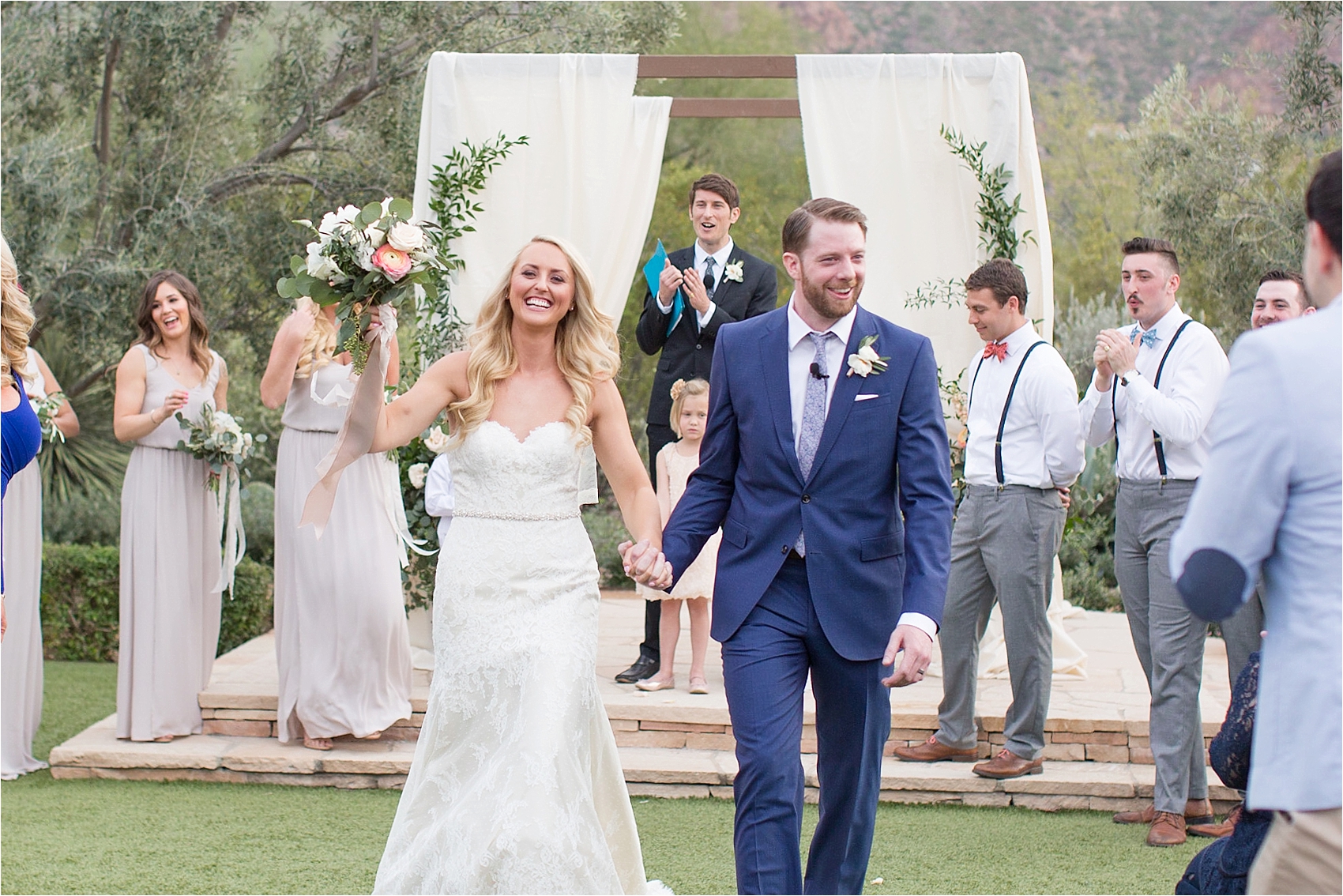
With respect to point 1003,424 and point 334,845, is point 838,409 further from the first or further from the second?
point 334,845

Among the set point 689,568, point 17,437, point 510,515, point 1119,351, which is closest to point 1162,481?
point 1119,351

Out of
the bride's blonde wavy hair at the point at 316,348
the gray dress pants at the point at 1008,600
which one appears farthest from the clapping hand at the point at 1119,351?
the bride's blonde wavy hair at the point at 316,348

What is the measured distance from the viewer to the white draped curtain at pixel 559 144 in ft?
25.1

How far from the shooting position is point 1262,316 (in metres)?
5.47

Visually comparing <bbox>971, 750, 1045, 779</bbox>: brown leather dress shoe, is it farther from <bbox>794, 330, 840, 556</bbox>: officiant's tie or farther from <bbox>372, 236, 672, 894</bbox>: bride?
<bbox>794, 330, 840, 556</bbox>: officiant's tie

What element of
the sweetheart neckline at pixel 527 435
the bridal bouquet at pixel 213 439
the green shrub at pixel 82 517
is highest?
the sweetheart neckline at pixel 527 435

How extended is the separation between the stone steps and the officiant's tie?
2.66 metres

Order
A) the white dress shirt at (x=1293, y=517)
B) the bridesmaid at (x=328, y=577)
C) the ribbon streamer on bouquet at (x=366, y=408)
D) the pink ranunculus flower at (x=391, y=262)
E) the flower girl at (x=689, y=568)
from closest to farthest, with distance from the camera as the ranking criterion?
the white dress shirt at (x=1293, y=517), the pink ranunculus flower at (x=391, y=262), the ribbon streamer on bouquet at (x=366, y=408), the bridesmaid at (x=328, y=577), the flower girl at (x=689, y=568)

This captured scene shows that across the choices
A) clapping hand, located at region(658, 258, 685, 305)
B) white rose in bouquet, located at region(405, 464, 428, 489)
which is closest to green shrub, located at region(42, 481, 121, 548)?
white rose in bouquet, located at region(405, 464, 428, 489)

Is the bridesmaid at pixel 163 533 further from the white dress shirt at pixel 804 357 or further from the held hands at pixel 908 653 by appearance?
the held hands at pixel 908 653

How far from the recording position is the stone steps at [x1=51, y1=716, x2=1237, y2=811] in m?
6.08

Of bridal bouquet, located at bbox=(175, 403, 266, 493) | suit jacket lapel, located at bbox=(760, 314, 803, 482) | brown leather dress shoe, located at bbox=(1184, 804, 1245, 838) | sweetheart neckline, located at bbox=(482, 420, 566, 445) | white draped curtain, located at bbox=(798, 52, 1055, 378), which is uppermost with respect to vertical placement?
white draped curtain, located at bbox=(798, 52, 1055, 378)

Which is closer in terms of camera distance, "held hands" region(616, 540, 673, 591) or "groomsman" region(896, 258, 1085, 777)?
"held hands" region(616, 540, 673, 591)

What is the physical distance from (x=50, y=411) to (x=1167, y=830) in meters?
5.66
